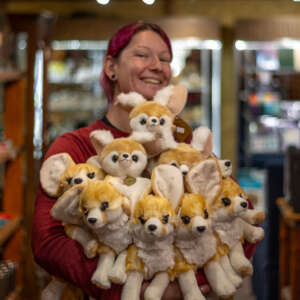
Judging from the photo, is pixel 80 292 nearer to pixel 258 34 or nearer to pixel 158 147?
pixel 158 147

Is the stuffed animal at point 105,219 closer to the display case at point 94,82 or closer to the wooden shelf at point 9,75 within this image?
the wooden shelf at point 9,75

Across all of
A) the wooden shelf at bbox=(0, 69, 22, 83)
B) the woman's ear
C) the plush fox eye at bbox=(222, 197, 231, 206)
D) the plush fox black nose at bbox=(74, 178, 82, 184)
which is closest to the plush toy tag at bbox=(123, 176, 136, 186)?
the plush fox black nose at bbox=(74, 178, 82, 184)

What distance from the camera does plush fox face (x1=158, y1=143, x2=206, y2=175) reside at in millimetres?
1178

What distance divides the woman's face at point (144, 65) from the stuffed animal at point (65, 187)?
0.38 meters

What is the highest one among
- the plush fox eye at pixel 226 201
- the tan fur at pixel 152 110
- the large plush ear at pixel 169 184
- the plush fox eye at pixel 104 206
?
the tan fur at pixel 152 110

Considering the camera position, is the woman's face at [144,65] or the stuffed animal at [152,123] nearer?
the stuffed animal at [152,123]

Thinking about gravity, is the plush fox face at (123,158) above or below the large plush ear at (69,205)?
above

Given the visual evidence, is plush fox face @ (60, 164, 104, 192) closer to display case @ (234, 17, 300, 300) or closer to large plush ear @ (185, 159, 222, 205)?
large plush ear @ (185, 159, 222, 205)

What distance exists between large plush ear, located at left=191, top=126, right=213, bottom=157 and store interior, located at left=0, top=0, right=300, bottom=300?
1666 millimetres

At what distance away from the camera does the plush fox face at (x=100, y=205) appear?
104 cm

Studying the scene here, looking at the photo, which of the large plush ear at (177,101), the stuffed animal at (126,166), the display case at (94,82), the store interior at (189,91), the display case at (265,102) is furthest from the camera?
the display case at (265,102)

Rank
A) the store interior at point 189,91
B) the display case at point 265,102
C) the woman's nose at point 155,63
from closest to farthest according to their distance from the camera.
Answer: the woman's nose at point 155,63 < the store interior at point 189,91 < the display case at point 265,102

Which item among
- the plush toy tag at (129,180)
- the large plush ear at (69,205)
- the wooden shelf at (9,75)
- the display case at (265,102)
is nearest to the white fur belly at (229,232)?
the plush toy tag at (129,180)

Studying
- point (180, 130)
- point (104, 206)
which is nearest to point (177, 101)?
point (180, 130)
